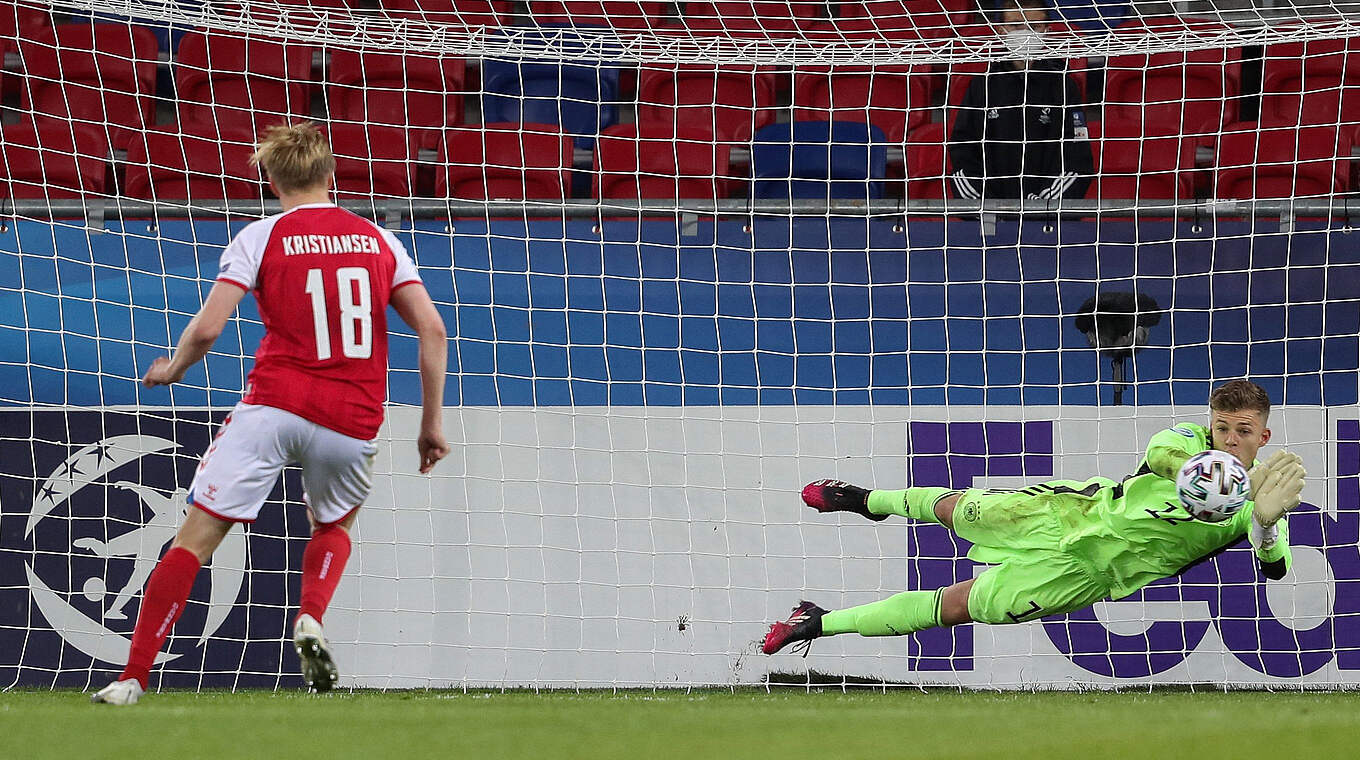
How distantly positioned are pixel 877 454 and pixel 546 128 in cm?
242

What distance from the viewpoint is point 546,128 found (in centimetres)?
745

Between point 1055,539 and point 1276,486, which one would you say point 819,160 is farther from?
point 1276,486

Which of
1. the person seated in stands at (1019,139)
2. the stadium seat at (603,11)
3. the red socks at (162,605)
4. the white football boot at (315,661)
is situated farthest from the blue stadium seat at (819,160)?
the white football boot at (315,661)

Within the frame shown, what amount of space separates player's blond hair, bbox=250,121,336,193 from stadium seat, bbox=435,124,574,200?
3531mm

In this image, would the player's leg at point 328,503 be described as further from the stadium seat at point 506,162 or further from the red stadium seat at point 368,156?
the stadium seat at point 506,162

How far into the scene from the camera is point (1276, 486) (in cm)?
458

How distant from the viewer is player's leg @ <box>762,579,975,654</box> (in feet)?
17.6

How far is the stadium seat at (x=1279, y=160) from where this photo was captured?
290 inches

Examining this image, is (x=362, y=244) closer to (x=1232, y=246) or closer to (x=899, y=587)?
(x=899, y=587)

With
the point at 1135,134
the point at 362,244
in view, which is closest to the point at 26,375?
the point at 362,244

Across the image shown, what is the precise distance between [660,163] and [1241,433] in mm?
3600

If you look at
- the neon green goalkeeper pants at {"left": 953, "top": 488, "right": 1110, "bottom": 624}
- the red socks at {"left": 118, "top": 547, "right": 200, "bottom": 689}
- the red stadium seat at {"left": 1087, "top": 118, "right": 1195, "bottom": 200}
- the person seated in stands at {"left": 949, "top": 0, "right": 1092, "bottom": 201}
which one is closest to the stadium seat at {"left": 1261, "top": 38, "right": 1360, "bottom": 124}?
the red stadium seat at {"left": 1087, "top": 118, "right": 1195, "bottom": 200}

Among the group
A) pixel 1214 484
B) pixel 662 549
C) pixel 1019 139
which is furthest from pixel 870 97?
pixel 1214 484

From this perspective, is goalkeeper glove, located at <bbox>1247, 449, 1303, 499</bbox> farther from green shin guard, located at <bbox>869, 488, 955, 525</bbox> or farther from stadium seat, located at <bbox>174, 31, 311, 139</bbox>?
stadium seat, located at <bbox>174, 31, 311, 139</bbox>
